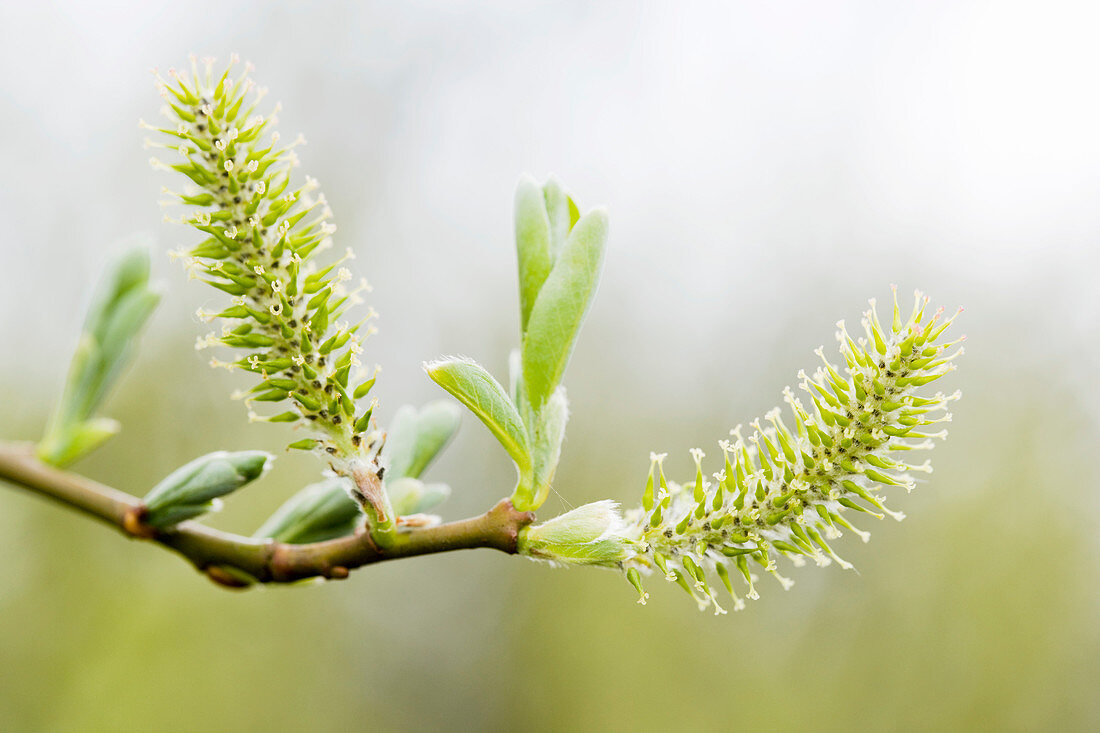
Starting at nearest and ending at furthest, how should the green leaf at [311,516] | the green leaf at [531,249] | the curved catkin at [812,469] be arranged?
the curved catkin at [812,469] → the green leaf at [531,249] → the green leaf at [311,516]

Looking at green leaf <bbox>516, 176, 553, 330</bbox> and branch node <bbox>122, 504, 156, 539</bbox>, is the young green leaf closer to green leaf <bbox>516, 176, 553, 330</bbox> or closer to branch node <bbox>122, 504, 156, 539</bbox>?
green leaf <bbox>516, 176, 553, 330</bbox>

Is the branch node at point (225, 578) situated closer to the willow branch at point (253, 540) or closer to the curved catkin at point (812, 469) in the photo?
the willow branch at point (253, 540)

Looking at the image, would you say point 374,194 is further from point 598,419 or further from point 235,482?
point 235,482

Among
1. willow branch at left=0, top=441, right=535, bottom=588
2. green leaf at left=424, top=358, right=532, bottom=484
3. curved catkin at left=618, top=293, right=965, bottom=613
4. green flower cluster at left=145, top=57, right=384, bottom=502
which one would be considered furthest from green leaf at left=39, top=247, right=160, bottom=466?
curved catkin at left=618, top=293, right=965, bottom=613

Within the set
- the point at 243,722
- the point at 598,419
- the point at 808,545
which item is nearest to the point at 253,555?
the point at 808,545

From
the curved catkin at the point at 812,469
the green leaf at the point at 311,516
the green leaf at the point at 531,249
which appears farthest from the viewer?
the green leaf at the point at 311,516

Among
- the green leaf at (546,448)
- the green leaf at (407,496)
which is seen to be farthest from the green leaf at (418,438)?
the green leaf at (546,448)
